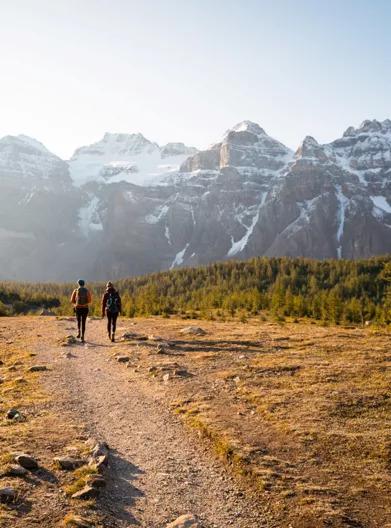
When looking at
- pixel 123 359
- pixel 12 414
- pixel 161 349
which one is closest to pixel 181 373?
pixel 123 359

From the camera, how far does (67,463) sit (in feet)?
33.4

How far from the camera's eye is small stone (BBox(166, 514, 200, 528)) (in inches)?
324

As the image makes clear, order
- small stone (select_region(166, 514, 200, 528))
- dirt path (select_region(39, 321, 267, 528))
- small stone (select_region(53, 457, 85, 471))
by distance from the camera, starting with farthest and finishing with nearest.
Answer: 1. small stone (select_region(53, 457, 85, 471))
2. dirt path (select_region(39, 321, 267, 528))
3. small stone (select_region(166, 514, 200, 528))

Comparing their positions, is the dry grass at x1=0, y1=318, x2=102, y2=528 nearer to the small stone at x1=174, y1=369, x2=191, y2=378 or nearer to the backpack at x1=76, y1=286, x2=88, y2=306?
the small stone at x1=174, y1=369, x2=191, y2=378

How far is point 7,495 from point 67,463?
1.69 m

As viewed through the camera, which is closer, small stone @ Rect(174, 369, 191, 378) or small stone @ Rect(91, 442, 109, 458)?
small stone @ Rect(91, 442, 109, 458)

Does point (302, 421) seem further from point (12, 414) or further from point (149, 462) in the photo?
point (12, 414)

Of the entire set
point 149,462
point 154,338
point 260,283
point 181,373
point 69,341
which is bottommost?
point 149,462

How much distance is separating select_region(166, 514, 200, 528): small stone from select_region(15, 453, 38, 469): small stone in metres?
3.33

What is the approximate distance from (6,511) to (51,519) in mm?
799

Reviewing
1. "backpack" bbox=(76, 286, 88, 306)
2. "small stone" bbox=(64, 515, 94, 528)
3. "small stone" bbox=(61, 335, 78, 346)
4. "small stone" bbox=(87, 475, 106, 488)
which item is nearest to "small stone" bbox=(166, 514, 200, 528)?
"small stone" bbox=(64, 515, 94, 528)

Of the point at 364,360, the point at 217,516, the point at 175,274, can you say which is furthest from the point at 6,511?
the point at 175,274

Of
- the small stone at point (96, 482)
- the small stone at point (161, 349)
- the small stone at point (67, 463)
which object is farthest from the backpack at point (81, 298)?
the small stone at point (96, 482)

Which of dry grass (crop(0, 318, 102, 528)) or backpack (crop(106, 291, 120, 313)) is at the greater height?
backpack (crop(106, 291, 120, 313))
